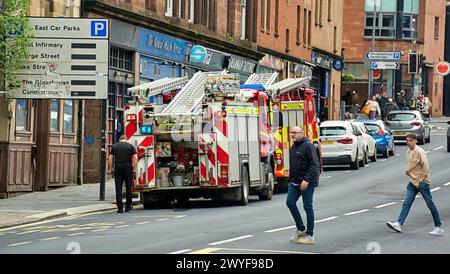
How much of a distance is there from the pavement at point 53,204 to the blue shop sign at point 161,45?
7.19m

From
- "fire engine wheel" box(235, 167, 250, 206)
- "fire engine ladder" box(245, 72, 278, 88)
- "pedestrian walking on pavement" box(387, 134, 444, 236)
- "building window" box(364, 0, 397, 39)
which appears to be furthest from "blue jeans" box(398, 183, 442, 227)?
"building window" box(364, 0, 397, 39)

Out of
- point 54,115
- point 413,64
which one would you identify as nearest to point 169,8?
point 54,115

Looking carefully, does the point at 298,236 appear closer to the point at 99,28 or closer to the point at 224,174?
the point at 224,174

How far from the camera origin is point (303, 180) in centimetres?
2206

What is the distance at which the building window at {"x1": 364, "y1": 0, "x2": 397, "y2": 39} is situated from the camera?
96.8 meters

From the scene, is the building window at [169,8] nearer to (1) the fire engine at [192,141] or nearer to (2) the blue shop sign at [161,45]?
(2) the blue shop sign at [161,45]

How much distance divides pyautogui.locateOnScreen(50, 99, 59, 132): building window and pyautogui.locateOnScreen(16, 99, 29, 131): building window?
57.4 inches

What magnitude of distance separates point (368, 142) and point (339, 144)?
3.70 m

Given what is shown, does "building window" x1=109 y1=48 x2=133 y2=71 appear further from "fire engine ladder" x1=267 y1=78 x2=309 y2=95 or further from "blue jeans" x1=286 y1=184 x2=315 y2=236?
"blue jeans" x1=286 y1=184 x2=315 y2=236

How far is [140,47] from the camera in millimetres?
44469

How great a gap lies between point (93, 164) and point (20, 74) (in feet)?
25.4

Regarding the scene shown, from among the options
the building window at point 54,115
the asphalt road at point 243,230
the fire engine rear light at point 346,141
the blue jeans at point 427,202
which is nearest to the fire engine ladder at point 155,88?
the asphalt road at point 243,230
